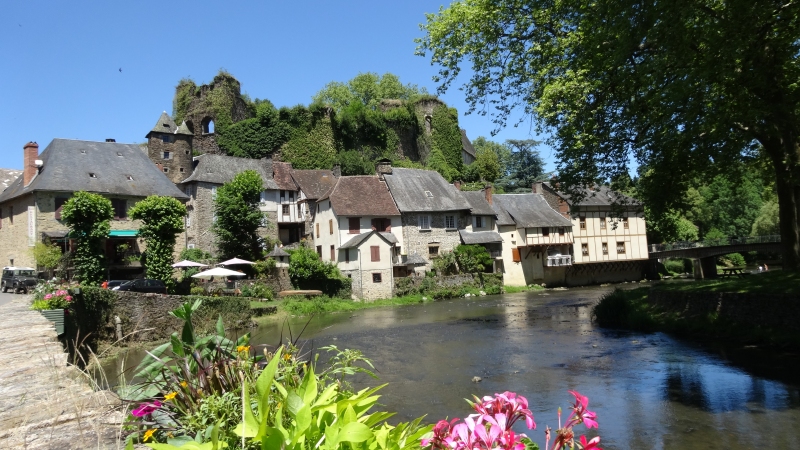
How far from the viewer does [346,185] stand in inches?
1556

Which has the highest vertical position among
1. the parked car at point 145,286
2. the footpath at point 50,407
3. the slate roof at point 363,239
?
the slate roof at point 363,239

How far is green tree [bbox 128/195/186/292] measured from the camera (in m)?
27.6

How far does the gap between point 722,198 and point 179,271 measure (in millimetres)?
55027

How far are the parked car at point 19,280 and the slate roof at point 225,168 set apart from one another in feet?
48.8

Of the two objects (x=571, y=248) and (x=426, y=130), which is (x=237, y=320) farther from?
(x=426, y=130)

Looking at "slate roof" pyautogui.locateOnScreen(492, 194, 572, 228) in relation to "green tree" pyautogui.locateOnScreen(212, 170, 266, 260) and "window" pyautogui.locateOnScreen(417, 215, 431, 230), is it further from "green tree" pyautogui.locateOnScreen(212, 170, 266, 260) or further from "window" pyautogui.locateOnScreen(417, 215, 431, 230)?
"green tree" pyautogui.locateOnScreen(212, 170, 266, 260)

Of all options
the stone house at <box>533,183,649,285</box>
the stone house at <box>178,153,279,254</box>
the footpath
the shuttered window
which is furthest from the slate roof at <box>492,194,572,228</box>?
the footpath

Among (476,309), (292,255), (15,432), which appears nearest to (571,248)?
(476,309)

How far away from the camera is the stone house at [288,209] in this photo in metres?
42.2

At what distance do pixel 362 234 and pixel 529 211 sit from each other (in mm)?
15434

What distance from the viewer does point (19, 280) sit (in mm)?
24875

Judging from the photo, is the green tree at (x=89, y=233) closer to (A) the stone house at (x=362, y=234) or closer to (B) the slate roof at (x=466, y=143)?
(A) the stone house at (x=362, y=234)

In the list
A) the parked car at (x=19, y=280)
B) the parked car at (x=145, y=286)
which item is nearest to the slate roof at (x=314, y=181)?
the parked car at (x=145, y=286)

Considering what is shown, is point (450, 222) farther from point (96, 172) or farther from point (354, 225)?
point (96, 172)
